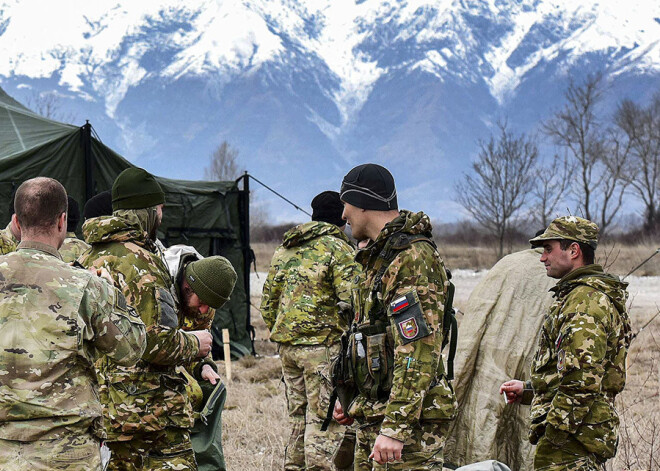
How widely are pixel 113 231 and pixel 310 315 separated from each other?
2.15 meters

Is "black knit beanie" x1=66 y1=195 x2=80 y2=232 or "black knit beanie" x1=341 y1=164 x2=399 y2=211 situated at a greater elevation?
"black knit beanie" x1=66 y1=195 x2=80 y2=232

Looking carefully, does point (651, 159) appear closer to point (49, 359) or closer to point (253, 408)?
point (253, 408)

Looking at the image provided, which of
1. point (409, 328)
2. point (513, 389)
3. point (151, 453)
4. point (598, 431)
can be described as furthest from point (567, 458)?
point (151, 453)

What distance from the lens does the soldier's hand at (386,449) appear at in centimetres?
310

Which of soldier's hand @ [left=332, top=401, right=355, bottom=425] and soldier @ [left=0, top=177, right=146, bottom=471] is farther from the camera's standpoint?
soldier's hand @ [left=332, top=401, right=355, bottom=425]

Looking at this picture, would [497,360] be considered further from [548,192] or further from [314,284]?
[548,192]

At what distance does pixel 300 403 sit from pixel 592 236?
2.58 metres

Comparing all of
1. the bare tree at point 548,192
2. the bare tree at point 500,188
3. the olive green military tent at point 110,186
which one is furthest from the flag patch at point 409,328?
the bare tree at point 500,188

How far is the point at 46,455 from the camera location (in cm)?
272

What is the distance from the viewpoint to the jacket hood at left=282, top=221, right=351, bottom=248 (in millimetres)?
5562

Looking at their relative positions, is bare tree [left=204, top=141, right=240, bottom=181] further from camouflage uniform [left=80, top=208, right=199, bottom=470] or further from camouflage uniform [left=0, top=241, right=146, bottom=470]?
camouflage uniform [left=0, top=241, right=146, bottom=470]

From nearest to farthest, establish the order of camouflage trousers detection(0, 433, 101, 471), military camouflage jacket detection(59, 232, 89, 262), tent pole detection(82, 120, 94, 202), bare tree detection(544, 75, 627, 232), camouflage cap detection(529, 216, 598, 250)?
camouflage trousers detection(0, 433, 101, 471) < camouflage cap detection(529, 216, 598, 250) < military camouflage jacket detection(59, 232, 89, 262) < tent pole detection(82, 120, 94, 202) < bare tree detection(544, 75, 627, 232)

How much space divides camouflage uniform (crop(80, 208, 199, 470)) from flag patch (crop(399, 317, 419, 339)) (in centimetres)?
102

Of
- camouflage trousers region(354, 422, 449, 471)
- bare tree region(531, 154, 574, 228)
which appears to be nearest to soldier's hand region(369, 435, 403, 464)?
camouflage trousers region(354, 422, 449, 471)
